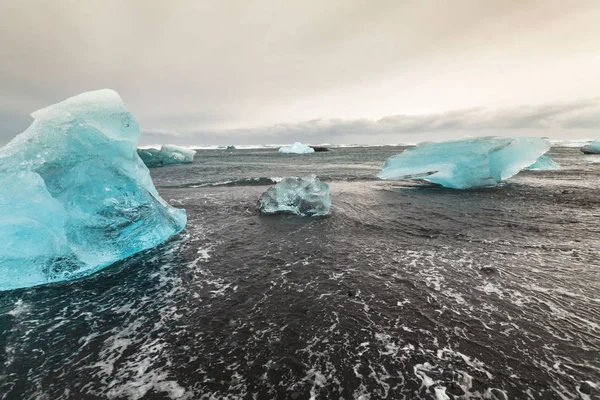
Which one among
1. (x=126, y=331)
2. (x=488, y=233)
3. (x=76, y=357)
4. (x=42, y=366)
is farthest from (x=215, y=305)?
(x=488, y=233)

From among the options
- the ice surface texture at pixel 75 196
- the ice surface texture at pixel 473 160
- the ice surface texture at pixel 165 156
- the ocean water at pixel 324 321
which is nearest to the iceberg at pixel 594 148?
the ice surface texture at pixel 473 160

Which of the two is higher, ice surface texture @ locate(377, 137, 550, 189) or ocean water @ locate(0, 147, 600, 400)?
ice surface texture @ locate(377, 137, 550, 189)

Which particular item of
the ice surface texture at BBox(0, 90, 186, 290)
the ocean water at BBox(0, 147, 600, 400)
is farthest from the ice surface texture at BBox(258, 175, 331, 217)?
the ice surface texture at BBox(0, 90, 186, 290)

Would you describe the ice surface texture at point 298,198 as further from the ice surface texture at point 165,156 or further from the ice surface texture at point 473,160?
the ice surface texture at point 165,156

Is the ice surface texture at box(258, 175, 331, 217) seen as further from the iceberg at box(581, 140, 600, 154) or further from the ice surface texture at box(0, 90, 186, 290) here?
the iceberg at box(581, 140, 600, 154)

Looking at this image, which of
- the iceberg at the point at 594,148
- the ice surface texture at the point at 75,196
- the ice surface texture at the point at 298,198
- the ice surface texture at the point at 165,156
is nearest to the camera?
the ice surface texture at the point at 75,196

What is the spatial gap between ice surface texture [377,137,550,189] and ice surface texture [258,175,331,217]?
25.0 ft

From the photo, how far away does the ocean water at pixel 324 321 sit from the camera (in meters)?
3.11

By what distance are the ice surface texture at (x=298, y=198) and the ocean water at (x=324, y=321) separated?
8.80 feet

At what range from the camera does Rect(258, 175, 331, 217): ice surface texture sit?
10727 mm

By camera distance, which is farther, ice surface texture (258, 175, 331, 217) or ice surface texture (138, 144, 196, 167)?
ice surface texture (138, 144, 196, 167)

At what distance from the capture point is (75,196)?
682 cm

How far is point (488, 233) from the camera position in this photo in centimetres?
800

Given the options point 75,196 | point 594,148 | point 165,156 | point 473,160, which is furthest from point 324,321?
point 594,148
